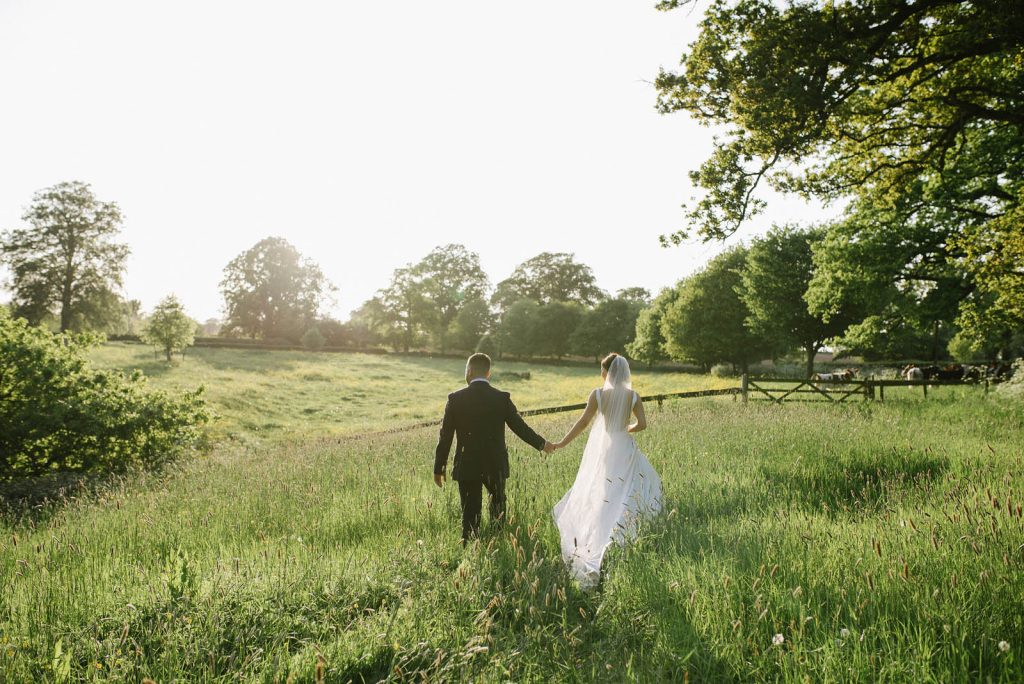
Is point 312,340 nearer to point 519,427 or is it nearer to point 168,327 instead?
point 168,327

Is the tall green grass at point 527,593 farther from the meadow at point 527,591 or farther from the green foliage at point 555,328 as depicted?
the green foliage at point 555,328

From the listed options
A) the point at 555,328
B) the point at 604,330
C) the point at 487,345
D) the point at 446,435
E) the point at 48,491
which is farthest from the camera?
the point at 555,328

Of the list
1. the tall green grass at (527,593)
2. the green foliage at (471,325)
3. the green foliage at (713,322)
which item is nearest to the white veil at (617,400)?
the tall green grass at (527,593)

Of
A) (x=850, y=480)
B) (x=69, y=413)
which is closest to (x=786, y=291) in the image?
(x=850, y=480)

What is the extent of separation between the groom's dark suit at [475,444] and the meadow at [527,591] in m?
0.37

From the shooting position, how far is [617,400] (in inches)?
240

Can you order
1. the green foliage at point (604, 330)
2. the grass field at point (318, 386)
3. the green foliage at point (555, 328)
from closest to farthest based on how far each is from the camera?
the grass field at point (318, 386) → the green foliage at point (604, 330) → the green foliage at point (555, 328)

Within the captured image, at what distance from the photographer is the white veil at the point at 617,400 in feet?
19.9

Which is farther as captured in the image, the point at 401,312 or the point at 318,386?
the point at 401,312

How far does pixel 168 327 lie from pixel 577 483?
141ft

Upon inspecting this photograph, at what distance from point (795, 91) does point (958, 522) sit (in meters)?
8.05

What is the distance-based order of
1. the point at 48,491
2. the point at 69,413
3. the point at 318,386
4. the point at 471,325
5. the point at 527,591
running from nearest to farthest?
the point at 527,591 < the point at 48,491 < the point at 69,413 < the point at 318,386 < the point at 471,325

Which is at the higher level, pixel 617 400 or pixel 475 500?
pixel 617 400

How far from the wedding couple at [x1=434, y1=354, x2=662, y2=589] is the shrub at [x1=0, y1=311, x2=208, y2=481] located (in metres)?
10.2
